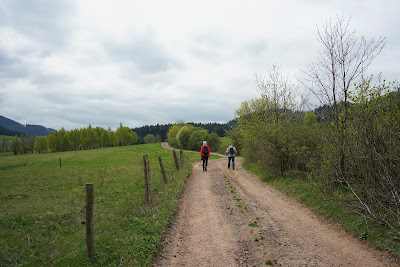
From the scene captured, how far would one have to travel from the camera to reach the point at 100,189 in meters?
16.6

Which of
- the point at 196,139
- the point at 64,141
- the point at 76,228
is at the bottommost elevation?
the point at 76,228

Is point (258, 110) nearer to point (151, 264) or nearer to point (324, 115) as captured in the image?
point (324, 115)

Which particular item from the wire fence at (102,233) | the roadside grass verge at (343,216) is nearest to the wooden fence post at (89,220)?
the wire fence at (102,233)

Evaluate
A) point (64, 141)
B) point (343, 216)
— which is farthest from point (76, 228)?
Result: point (64, 141)

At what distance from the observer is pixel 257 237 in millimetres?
6762

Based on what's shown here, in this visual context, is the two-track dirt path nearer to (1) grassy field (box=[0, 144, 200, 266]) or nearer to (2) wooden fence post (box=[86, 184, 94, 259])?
(1) grassy field (box=[0, 144, 200, 266])

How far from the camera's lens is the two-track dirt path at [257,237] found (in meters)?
5.53

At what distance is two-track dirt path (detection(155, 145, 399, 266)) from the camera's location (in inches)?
218

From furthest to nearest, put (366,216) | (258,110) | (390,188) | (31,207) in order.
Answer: (258,110)
(31,207)
(366,216)
(390,188)

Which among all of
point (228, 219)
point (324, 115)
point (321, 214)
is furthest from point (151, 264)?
point (324, 115)

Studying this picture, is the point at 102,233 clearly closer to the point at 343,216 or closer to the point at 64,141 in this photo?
the point at 343,216

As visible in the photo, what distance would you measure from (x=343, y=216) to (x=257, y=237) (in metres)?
3.02

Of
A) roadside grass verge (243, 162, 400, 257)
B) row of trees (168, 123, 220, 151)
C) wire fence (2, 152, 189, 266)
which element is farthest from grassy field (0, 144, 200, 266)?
row of trees (168, 123, 220, 151)

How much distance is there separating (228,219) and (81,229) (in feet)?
19.3
